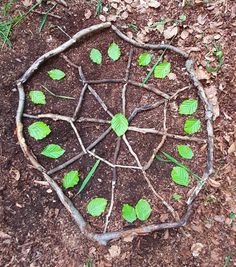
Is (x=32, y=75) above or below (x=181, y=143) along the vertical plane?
above

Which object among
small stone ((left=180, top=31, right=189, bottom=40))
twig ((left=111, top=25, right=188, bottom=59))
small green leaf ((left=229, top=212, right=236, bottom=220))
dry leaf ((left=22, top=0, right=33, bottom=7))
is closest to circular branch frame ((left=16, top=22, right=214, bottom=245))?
twig ((left=111, top=25, right=188, bottom=59))

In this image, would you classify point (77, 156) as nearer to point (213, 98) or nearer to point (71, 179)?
point (71, 179)

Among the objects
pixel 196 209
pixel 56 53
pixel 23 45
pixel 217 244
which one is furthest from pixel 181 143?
pixel 23 45

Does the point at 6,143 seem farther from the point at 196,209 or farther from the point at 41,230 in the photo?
the point at 196,209

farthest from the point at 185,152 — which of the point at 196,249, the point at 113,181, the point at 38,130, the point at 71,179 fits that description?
the point at 38,130

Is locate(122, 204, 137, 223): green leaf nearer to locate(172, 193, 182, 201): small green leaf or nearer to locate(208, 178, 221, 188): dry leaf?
locate(172, 193, 182, 201): small green leaf
